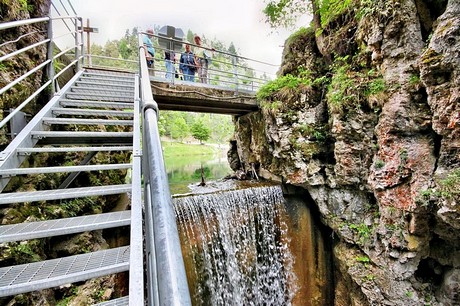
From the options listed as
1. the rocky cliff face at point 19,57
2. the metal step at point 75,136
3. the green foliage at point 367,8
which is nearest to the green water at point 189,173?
the metal step at point 75,136

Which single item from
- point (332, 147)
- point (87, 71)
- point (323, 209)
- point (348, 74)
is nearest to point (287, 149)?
point (332, 147)

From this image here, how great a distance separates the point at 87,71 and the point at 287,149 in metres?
5.09

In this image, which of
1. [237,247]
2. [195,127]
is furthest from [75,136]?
[195,127]

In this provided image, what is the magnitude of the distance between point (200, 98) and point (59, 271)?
17.2ft

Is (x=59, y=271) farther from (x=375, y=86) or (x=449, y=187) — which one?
(x=375, y=86)

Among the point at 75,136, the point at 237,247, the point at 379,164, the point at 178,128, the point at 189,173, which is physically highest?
the point at 178,128

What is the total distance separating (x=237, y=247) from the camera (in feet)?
A: 17.5

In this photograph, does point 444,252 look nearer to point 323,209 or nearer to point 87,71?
point 323,209

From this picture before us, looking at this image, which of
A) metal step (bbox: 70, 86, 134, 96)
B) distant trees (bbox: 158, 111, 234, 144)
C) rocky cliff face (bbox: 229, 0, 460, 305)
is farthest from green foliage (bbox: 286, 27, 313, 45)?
distant trees (bbox: 158, 111, 234, 144)

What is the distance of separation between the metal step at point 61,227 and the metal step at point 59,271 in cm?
17

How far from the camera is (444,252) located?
14.5ft

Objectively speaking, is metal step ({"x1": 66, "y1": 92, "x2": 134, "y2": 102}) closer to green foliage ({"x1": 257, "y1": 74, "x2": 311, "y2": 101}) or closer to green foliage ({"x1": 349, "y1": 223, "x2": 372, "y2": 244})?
green foliage ({"x1": 257, "y1": 74, "x2": 311, "y2": 101})

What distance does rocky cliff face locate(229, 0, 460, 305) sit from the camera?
375 cm

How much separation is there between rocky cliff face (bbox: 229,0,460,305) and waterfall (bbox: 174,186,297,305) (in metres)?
1.22
